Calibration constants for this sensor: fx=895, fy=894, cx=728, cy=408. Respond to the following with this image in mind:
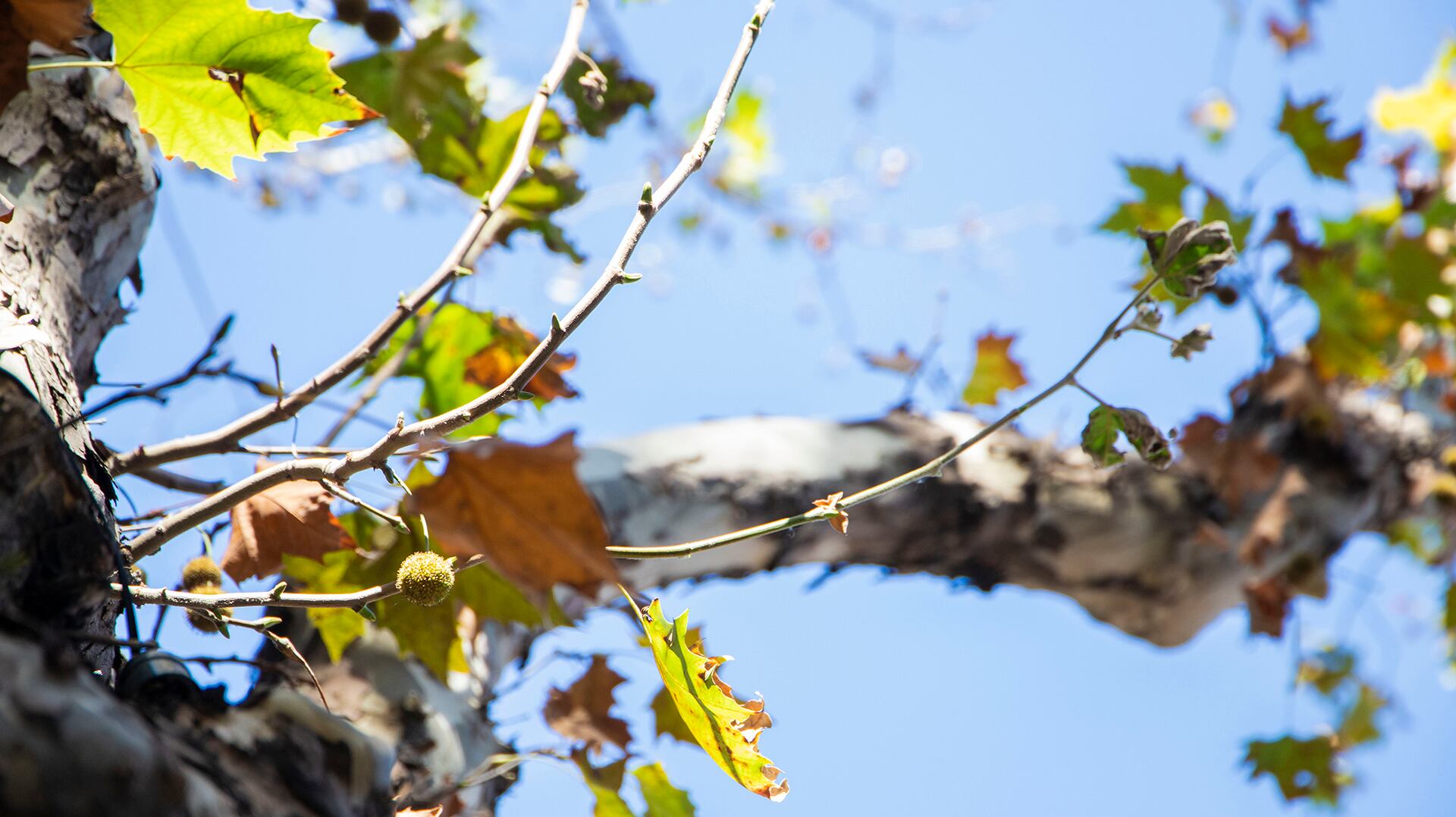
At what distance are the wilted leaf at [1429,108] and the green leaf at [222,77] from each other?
4.25m

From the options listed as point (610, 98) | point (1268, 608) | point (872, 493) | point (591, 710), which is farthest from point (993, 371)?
point (872, 493)

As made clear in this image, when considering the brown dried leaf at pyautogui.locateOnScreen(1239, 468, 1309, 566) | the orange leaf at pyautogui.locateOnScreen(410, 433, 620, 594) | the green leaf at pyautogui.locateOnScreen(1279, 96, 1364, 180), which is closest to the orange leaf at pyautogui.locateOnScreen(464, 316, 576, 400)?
the orange leaf at pyautogui.locateOnScreen(410, 433, 620, 594)

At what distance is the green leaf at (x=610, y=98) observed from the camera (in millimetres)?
1376

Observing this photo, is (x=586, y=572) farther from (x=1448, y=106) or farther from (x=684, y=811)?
(x=1448, y=106)

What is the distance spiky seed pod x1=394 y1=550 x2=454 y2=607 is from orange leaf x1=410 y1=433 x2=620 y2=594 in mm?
46

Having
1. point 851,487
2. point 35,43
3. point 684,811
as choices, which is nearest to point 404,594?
point 684,811

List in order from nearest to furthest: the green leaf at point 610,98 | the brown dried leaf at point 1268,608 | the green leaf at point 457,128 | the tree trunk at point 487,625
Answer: the tree trunk at point 487,625 → the green leaf at point 457,128 → the green leaf at point 610,98 → the brown dried leaf at point 1268,608

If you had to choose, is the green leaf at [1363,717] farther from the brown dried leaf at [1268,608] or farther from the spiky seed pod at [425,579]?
the spiky seed pod at [425,579]

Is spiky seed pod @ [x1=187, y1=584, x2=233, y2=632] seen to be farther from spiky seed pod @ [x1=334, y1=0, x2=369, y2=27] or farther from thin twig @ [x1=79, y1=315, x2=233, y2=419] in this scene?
spiky seed pod @ [x1=334, y1=0, x2=369, y2=27]

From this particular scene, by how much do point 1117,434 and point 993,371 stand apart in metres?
0.88

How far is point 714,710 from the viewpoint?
2.59 ft

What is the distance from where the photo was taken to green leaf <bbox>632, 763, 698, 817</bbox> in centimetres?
112

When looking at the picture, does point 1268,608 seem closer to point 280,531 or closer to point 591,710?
point 591,710

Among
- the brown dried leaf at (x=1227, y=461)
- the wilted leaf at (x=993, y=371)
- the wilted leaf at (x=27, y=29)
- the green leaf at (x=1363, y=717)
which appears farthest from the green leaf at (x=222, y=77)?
the green leaf at (x=1363, y=717)
